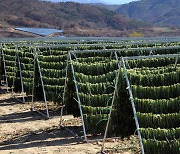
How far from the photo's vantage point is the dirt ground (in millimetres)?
11539

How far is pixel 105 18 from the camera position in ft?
507

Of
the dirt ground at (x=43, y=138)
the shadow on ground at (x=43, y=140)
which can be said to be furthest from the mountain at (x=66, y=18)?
the shadow on ground at (x=43, y=140)

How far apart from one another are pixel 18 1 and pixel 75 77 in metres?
126

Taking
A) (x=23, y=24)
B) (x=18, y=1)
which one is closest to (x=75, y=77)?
(x=23, y=24)

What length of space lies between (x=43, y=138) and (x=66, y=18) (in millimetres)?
128343

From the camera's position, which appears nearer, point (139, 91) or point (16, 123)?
point (139, 91)

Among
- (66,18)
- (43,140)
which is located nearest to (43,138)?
(43,140)

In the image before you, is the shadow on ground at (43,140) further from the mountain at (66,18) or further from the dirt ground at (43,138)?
the mountain at (66,18)

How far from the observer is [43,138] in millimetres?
12883

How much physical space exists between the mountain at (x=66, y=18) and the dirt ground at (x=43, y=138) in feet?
288

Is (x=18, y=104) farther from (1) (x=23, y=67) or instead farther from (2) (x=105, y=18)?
(2) (x=105, y=18)

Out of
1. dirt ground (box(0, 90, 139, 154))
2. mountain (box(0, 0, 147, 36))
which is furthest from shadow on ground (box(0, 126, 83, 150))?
mountain (box(0, 0, 147, 36))

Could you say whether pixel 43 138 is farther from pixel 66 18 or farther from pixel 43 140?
pixel 66 18

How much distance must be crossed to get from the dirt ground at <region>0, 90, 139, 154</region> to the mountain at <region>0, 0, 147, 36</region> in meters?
87.7
